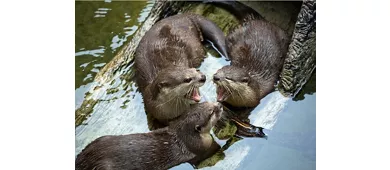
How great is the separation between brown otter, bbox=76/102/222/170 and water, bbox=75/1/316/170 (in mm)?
65

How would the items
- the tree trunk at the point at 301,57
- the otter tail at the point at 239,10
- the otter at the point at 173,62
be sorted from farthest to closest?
the otter tail at the point at 239,10
the tree trunk at the point at 301,57
the otter at the point at 173,62

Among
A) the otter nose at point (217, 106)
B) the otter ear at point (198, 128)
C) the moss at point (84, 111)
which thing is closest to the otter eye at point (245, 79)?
the otter nose at point (217, 106)

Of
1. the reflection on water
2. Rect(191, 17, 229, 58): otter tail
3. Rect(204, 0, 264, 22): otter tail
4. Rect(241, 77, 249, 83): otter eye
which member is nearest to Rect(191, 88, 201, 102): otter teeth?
Rect(241, 77, 249, 83): otter eye

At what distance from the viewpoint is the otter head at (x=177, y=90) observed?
2.86m

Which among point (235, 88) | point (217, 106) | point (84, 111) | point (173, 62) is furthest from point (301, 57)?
point (84, 111)

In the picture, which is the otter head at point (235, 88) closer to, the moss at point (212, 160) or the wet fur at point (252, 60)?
the wet fur at point (252, 60)

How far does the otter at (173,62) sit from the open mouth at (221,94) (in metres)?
0.12

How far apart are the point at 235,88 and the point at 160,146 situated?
49cm

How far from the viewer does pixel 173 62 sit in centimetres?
309

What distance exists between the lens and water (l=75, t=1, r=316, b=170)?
2.74 m
